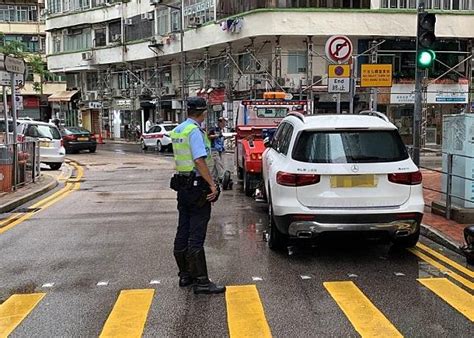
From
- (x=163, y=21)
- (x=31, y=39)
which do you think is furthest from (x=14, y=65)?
(x=31, y=39)

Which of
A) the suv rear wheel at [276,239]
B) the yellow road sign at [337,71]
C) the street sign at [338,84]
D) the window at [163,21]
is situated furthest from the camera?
the window at [163,21]

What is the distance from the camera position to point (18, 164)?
13664 mm

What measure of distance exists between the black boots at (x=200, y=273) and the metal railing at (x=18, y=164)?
8.17 m

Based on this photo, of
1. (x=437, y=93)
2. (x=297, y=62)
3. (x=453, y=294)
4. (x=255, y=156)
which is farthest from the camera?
(x=437, y=93)

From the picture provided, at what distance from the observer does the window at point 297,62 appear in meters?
32.2

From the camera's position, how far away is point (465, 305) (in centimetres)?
549

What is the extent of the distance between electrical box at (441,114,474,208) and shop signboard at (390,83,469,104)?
23.7 metres

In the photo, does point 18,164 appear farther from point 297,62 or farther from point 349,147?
point 297,62

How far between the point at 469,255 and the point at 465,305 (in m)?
1.50

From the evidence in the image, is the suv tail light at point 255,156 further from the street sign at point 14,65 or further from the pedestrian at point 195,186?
the pedestrian at point 195,186

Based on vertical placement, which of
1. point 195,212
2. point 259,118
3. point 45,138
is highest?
point 259,118

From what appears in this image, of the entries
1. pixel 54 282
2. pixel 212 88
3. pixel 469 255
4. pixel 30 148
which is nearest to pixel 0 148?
pixel 30 148

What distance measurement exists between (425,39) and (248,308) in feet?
23.0

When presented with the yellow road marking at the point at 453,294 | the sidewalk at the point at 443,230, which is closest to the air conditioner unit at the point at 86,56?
the sidewalk at the point at 443,230
